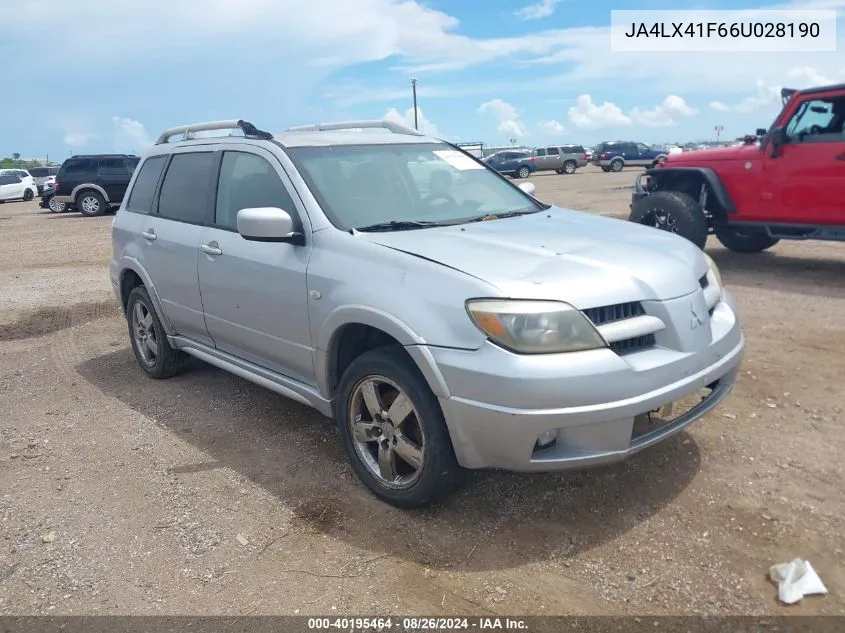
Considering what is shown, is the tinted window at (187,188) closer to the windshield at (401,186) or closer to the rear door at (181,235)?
the rear door at (181,235)

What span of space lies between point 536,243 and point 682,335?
0.81 meters

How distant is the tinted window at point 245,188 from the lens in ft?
12.7

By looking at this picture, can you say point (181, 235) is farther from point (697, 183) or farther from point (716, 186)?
point (697, 183)

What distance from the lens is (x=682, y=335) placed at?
2979mm

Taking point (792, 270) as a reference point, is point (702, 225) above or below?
above

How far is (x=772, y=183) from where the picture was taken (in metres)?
7.85

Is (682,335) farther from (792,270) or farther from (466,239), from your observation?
(792,270)

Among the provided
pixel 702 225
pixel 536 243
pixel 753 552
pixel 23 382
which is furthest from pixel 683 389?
pixel 702 225

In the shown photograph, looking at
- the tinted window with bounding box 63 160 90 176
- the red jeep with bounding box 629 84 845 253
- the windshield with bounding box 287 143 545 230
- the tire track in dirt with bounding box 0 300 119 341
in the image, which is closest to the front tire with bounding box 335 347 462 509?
the windshield with bounding box 287 143 545 230

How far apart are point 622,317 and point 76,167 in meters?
22.4

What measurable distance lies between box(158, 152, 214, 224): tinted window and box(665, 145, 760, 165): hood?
20.8 ft

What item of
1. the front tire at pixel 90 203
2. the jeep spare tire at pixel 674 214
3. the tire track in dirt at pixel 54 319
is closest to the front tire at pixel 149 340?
the tire track in dirt at pixel 54 319

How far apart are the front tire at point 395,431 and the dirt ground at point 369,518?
151mm

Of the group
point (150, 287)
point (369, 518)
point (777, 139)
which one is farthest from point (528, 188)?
point (777, 139)
